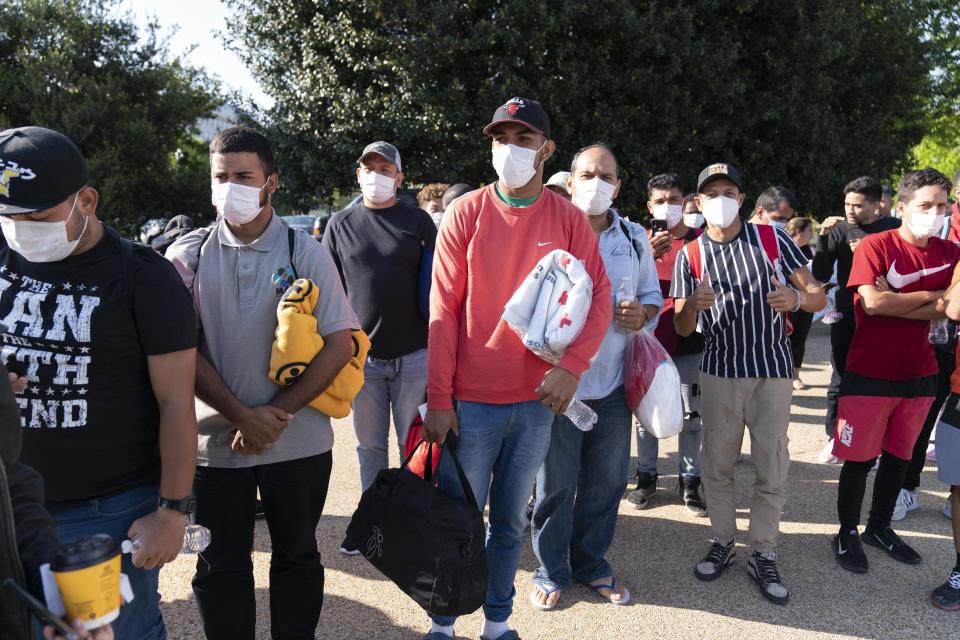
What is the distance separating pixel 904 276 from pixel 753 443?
1239 mm

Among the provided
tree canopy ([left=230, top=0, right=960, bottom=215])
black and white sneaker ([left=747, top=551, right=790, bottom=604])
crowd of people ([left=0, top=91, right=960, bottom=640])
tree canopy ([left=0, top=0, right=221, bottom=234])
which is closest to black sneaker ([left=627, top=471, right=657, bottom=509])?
crowd of people ([left=0, top=91, right=960, bottom=640])

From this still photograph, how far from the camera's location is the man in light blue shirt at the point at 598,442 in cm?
350

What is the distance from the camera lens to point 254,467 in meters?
2.74

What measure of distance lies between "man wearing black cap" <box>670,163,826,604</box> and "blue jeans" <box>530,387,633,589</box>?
22.4 inches

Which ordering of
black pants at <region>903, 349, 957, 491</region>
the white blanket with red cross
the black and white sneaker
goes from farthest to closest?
1. black pants at <region>903, 349, 957, 491</region>
2. the black and white sneaker
3. the white blanket with red cross

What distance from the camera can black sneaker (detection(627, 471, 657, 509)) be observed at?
4828 mm

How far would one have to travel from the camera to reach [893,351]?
3.91m

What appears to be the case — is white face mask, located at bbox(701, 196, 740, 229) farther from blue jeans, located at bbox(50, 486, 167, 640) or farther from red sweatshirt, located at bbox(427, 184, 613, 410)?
blue jeans, located at bbox(50, 486, 167, 640)

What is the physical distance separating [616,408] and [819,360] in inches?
290

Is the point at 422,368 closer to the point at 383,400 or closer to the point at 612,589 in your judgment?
the point at 383,400

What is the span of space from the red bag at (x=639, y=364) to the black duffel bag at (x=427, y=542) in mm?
1106

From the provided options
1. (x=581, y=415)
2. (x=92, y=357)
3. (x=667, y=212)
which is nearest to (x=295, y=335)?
(x=92, y=357)

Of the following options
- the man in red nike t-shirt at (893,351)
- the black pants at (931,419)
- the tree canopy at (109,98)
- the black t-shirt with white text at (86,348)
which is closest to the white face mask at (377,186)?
the black t-shirt with white text at (86,348)

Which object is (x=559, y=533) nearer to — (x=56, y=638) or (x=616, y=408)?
(x=616, y=408)
